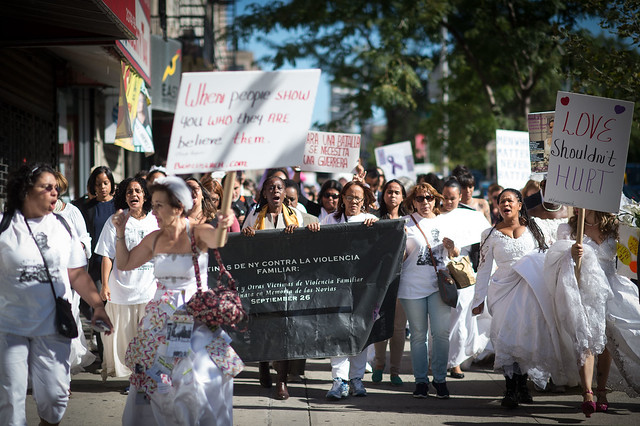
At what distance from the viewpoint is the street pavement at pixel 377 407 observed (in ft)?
21.4

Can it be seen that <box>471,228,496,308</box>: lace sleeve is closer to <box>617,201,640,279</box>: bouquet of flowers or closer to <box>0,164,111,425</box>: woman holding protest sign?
<box>617,201,640,279</box>: bouquet of flowers

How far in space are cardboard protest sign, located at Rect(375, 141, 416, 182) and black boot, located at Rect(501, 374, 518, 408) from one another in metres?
8.88

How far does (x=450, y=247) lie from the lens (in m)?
7.44

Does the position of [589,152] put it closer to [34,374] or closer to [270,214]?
[270,214]

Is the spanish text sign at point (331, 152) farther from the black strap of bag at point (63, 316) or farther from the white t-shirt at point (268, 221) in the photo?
the black strap of bag at point (63, 316)

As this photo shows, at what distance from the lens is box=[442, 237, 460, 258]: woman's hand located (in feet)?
24.4

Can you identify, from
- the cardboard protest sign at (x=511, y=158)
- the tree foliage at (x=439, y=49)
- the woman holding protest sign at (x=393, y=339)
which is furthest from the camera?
the tree foliage at (x=439, y=49)

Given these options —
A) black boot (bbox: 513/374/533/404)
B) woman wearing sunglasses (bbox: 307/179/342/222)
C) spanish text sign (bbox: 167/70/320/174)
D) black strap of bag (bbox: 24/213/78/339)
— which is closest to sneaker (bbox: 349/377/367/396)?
black boot (bbox: 513/374/533/404)

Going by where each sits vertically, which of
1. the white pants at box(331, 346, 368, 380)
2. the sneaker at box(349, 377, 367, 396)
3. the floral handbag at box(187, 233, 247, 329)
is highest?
the floral handbag at box(187, 233, 247, 329)

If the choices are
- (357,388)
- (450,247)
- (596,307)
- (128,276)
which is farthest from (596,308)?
(128,276)

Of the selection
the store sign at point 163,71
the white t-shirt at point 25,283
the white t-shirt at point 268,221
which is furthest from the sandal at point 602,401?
→ the store sign at point 163,71

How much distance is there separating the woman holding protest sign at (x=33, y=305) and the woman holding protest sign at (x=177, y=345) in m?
0.45

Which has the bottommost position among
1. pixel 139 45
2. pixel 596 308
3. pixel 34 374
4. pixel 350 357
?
pixel 350 357

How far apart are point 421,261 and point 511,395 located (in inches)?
58.7
